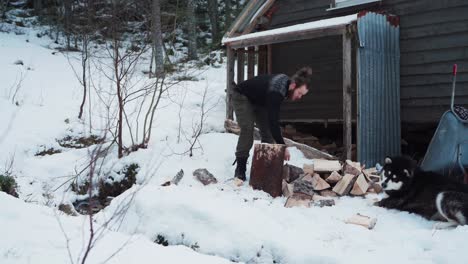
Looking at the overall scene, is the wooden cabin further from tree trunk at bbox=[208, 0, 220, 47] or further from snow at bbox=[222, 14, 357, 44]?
tree trunk at bbox=[208, 0, 220, 47]

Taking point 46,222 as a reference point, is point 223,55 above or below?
above

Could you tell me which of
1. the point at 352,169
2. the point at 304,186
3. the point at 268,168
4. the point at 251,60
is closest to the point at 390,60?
the point at 352,169

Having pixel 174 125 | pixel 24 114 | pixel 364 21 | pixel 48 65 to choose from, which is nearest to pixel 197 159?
pixel 174 125

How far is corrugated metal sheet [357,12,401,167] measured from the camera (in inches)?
293

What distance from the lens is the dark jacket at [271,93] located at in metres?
5.88

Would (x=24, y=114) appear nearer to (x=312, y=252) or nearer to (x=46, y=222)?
(x=46, y=222)

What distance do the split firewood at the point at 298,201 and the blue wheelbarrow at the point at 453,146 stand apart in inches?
75.6

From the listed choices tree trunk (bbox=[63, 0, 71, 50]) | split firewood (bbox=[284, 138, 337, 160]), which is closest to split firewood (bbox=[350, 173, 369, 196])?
split firewood (bbox=[284, 138, 337, 160])

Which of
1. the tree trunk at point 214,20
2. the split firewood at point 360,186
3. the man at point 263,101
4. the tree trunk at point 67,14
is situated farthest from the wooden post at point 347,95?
the tree trunk at point 67,14

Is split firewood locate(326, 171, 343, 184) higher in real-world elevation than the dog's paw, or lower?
higher

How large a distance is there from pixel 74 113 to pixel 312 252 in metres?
8.55

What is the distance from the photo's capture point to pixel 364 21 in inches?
293

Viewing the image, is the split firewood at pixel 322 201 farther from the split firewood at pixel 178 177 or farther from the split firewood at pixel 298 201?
the split firewood at pixel 178 177

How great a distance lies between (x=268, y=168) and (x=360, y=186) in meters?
1.29
